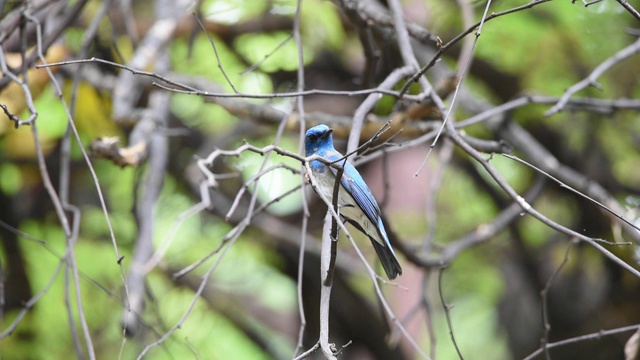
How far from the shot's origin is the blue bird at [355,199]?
3.18m

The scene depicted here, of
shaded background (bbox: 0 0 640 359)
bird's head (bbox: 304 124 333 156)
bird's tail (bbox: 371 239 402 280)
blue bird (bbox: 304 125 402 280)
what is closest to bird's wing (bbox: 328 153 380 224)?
blue bird (bbox: 304 125 402 280)

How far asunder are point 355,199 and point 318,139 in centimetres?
47

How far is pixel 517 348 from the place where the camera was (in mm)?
6027

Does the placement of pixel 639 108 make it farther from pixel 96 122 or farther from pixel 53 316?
pixel 53 316

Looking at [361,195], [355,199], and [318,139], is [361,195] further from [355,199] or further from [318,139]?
[318,139]

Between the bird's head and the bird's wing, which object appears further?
the bird's head

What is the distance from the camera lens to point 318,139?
11.7ft

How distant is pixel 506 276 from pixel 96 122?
11.7 ft

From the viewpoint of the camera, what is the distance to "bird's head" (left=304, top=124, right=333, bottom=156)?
11.6 ft

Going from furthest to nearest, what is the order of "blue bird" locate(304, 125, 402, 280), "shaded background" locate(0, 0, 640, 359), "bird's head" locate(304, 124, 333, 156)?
1. "shaded background" locate(0, 0, 640, 359)
2. "bird's head" locate(304, 124, 333, 156)
3. "blue bird" locate(304, 125, 402, 280)

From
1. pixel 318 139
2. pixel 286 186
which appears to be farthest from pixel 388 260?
pixel 286 186

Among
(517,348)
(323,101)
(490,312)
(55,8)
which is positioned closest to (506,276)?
(517,348)

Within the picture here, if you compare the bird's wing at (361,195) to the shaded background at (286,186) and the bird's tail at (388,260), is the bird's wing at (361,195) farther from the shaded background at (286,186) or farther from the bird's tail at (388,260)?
the shaded background at (286,186)

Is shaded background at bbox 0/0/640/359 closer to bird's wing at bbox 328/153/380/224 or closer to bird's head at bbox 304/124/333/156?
bird's head at bbox 304/124/333/156
